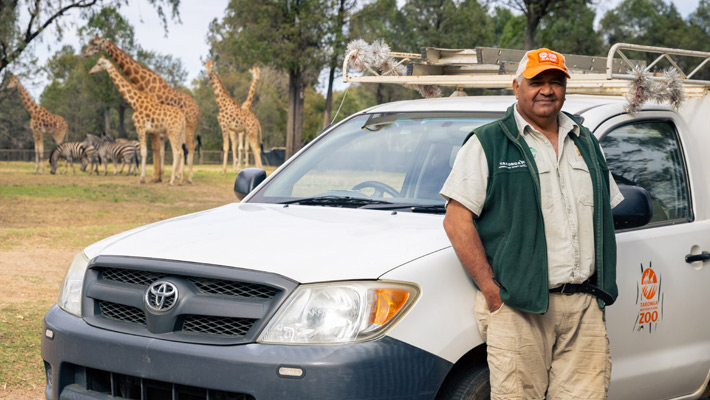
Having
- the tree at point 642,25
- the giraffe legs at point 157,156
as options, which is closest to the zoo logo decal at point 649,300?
the giraffe legs at point 157,156

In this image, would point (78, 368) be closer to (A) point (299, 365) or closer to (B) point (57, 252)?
(A) point (299, 365)

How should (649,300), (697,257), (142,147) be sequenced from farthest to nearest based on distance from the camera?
(142,147) < (697,257) < (649,300)

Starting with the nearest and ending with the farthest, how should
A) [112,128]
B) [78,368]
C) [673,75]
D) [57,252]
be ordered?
[78,368] < [673,75] < [57,252] < [112,128]

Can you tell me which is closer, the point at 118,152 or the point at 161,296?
the point at 161,296

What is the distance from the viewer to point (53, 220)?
Answer: 56.9 ft

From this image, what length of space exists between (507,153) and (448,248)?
1.45ft

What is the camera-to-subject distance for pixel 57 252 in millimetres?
11711

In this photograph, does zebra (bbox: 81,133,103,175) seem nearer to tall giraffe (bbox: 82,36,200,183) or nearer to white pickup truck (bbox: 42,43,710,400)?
tall giraffe (bbox: 82,36,200,183)

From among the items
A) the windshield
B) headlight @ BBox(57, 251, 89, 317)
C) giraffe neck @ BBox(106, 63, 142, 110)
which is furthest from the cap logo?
giraffe neck @ BBox(106, 63, 142, 110)

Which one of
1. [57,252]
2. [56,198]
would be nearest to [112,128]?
[56,198]

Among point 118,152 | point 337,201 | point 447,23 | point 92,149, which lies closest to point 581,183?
point 337,201

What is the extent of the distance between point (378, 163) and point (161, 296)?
1777 mm

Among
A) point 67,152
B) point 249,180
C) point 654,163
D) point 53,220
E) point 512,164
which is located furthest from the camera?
point 67,152

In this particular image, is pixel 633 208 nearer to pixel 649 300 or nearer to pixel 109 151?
pixel 649 300
